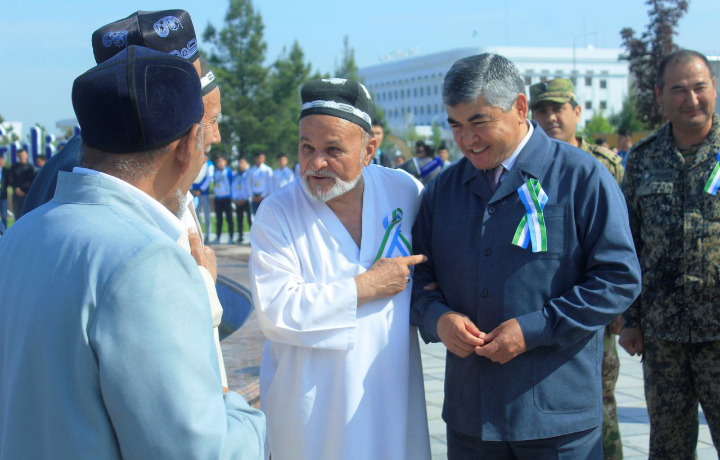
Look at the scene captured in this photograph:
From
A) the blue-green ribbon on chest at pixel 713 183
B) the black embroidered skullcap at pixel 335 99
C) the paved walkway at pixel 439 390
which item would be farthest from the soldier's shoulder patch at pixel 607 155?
the black embroidered skullcap at pixel 335 99

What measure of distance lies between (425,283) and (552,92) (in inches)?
90.9

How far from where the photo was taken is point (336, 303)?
2.67 meters

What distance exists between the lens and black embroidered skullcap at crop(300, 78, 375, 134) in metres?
2.84

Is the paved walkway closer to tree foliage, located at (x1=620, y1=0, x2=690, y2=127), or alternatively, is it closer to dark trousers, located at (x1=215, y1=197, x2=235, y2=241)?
dark trousers, located at (x1=215, y1=197, x2=235, y2=241)

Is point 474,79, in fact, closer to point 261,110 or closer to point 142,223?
point 142,223

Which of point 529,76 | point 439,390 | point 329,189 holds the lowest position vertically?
point 439,390

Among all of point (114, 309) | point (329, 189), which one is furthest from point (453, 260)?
point (114, 309)

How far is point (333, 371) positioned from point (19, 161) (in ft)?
65.4

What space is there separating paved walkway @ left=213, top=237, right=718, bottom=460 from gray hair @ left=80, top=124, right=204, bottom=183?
279 cm

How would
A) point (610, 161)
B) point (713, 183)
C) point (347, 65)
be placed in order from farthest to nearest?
point (347, 65), point (610, 161), point (713, 183)

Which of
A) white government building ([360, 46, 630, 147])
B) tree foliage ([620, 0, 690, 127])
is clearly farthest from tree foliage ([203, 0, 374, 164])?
white government building ([360, 46, 630, 147])

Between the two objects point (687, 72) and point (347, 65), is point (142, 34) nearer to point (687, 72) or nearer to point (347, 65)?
point (687, 72)

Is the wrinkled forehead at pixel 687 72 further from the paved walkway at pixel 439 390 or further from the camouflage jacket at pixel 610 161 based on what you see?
the paved walkway at pixel 439 390

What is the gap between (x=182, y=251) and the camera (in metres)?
1.41
